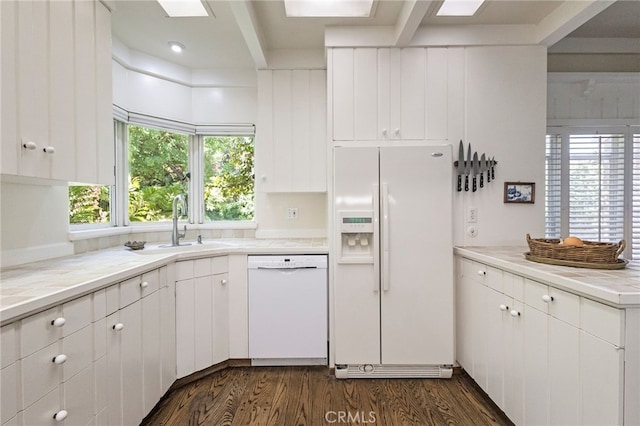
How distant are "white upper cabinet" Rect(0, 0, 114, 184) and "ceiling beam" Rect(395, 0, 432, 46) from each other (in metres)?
1.78

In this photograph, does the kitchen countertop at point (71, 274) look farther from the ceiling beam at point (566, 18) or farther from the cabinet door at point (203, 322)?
the ceiling beam at point (566, 18)

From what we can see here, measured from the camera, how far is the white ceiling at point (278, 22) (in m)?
2.05

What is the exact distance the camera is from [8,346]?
943mm

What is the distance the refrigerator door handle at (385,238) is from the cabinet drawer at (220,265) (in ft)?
3.83

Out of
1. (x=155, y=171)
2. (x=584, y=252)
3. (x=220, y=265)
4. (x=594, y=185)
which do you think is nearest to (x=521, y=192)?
(x=584, y=252)

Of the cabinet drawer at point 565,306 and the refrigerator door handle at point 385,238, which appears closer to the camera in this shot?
the cabinet drawer at point 565,306

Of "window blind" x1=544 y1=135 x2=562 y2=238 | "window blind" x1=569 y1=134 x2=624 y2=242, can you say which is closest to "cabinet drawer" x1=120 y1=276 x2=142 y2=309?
"window blind" x1=544 y1=135 x2=562 y2=238

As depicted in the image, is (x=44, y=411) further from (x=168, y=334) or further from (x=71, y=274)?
(x=168, y=334)

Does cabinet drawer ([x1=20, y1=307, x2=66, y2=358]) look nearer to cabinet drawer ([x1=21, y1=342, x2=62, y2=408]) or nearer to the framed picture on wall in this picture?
cabinet drawer ([x1=21, y1=342, x2=62, y2=408])

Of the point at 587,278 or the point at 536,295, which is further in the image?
the point at 536,295

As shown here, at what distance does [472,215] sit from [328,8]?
1.80 metres

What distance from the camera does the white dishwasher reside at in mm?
2369

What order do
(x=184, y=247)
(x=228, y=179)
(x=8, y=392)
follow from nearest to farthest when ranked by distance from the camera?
(x=8, y=392), (x=184, y=247), (x=228, y=179)

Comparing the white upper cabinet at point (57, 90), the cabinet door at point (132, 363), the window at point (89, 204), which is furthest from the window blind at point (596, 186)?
the window at point (89, 204)
